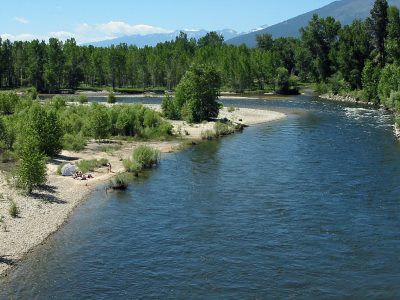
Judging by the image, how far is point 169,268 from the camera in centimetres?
3431

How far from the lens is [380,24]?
514ft

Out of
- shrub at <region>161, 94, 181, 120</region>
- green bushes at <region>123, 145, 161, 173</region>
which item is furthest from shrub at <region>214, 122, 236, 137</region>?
green bushes at <region>123, 145, 161, 173</region>

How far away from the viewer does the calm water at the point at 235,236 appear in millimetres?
31625

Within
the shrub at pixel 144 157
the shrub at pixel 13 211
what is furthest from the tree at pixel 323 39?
the shrub at pixel 13 211

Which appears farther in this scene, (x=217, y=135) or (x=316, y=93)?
(x=316, y=93)

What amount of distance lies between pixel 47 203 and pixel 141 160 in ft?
58.1

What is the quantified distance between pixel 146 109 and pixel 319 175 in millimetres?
40072

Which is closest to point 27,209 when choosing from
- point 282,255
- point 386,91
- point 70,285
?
point 70,285

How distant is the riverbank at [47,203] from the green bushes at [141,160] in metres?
1.36

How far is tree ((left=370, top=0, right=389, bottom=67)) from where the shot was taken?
154375 millimetres

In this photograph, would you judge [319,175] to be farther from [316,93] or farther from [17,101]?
[316,93]

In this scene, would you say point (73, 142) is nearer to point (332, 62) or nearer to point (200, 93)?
point (200, 93)

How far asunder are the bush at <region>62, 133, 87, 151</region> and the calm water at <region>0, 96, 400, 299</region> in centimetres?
1319

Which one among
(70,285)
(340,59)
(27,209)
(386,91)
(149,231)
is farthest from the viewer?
(340,59)
